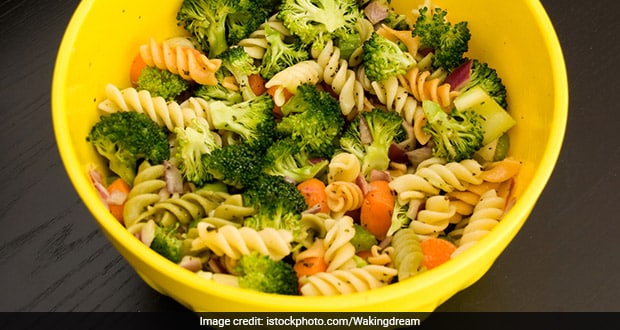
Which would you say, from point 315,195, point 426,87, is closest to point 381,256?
point 315,195

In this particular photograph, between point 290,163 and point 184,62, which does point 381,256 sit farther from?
point 184,62

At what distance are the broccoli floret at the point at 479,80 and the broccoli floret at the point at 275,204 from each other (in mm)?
396

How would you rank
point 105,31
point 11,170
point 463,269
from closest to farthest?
point 463,269
point 105,31
point 11,170

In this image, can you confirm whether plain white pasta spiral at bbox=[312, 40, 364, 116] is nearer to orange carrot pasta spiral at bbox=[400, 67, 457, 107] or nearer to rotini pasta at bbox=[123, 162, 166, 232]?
orange carrot pasta spiral at bbox=[400, 67, 457, 107]

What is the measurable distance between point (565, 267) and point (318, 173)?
21.1 inches

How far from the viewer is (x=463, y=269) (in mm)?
1177

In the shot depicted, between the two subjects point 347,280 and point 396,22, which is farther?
point 396,22

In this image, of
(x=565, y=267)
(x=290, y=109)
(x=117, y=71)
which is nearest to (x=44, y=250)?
(x=117, y=71)

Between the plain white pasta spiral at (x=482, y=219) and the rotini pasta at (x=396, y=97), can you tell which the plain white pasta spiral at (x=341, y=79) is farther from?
the plain white pasta spiral at (x=482, y=219)

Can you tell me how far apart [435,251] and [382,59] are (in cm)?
41

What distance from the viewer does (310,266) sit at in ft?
4.46

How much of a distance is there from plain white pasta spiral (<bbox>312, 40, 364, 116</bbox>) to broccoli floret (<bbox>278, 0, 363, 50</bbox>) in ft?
0.08

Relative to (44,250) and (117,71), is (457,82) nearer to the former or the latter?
(117,71)

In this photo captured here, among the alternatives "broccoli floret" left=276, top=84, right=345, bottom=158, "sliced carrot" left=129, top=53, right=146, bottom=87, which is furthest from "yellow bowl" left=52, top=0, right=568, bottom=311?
"broccoli floret" left=276, top=84, right=345, bottom=158
